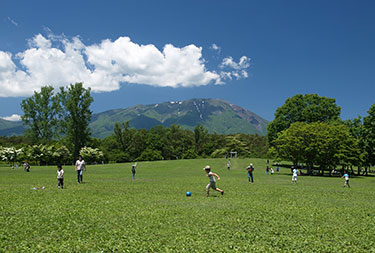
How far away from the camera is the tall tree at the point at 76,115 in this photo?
83.2m

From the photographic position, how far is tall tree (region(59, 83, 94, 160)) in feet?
273

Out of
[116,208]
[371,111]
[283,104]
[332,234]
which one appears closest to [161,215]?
[116,208]

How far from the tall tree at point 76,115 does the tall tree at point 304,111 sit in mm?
54868

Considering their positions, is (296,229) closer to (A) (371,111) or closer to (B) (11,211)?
(B) (11,211)

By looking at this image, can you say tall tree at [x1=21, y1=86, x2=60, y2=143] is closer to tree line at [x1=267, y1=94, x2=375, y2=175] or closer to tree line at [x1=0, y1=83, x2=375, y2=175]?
tree line at [x1=0, y1=83, x2=375, y2=175]

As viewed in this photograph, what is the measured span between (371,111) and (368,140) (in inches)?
242

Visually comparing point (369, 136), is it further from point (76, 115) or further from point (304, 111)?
point (76, 115)

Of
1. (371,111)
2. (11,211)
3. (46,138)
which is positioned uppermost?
(371,111)

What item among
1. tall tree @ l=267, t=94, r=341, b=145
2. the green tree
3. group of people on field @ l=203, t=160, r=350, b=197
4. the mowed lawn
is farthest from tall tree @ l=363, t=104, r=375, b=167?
the mowed lawn

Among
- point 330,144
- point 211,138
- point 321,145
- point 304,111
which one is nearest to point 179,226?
point 321,145

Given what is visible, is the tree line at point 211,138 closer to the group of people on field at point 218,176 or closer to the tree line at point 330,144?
the tree line at point 330,144

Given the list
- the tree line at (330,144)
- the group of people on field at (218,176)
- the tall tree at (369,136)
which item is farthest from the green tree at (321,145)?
the group of people on field at (218,176)

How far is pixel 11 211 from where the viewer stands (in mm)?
14375

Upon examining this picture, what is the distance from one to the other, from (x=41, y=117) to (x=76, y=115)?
43.7 feet
